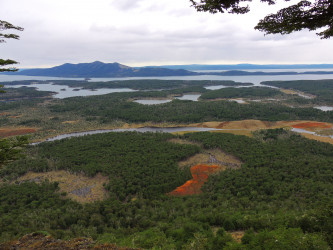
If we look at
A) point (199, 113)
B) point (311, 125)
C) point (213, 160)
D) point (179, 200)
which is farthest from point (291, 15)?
point (199, 113)

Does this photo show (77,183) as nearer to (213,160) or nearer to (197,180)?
(197,180)

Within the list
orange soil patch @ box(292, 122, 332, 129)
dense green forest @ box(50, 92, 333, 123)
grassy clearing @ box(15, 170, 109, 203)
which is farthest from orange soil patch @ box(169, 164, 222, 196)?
orange soil patch @ box(292, 122, 332, 129)

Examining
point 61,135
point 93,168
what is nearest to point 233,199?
point 93,168

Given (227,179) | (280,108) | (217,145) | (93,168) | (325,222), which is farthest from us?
(280,108)

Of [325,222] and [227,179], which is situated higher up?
[325,222]

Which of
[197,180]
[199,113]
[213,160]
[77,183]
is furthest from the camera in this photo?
[199,113]

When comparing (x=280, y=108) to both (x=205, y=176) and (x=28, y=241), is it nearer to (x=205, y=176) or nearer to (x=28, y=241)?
(x=205, y=176)

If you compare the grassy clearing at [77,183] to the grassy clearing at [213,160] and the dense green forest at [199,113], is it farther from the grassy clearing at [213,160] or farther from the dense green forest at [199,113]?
the dense green forest at [199,113]
